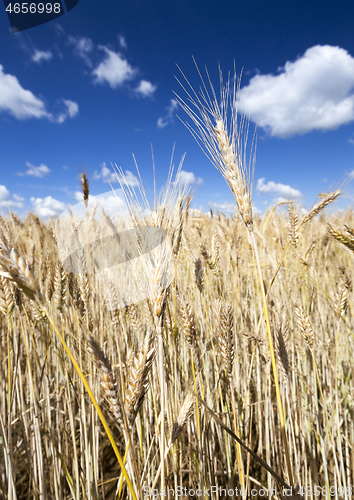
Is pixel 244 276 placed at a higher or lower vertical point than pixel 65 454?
higher

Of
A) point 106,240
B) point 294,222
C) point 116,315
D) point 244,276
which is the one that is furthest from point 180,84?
point 244,276

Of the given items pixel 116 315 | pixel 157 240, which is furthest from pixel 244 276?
pixel 157 240

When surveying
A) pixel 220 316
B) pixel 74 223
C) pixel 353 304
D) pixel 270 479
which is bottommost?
pixel 270 479

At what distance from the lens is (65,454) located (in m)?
1.28

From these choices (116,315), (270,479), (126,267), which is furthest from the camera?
(126,267)

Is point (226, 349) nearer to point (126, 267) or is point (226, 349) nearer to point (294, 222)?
point (126, 267)

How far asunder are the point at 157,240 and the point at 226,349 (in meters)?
0.47

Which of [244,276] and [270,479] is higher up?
[244,276]

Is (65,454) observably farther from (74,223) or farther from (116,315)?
(74,223)

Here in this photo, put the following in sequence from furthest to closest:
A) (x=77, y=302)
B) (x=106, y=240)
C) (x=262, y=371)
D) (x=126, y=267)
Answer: (x=106, y=240)
(x=262, y=371)
(x=126, y=267)
(x=77, y=302)

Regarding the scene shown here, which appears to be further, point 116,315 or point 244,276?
point 244,276

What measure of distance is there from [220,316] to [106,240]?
1.79 m

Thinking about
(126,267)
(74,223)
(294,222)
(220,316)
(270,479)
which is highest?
(74,223)

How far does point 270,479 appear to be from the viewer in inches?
42.3
